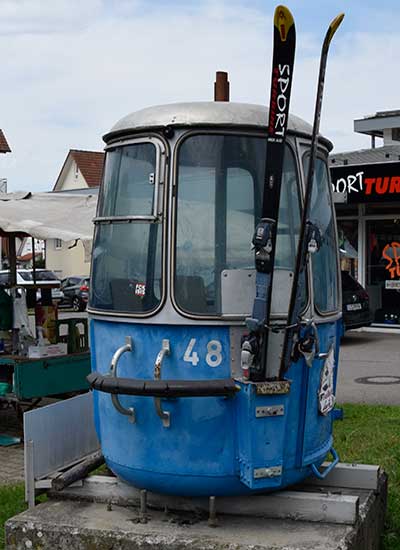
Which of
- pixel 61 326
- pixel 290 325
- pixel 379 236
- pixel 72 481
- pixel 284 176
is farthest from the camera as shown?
pixel 379 236

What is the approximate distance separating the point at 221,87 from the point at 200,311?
5.15 ft

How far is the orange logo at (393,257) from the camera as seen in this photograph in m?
19.0

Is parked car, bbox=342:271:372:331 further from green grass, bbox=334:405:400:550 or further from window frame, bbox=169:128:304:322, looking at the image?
window frame, bbox=169:128:304:322

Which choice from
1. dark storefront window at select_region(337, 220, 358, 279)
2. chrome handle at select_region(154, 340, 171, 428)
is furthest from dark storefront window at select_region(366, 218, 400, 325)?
chrome handle at select_region(154, 340, 171, 428)

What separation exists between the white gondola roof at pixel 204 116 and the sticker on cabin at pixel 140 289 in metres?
0.85

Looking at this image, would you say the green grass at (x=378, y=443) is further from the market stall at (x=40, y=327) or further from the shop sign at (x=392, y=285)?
the shop sign at (x=392, y=285)

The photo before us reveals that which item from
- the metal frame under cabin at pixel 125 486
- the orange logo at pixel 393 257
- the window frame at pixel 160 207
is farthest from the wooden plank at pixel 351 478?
the orange logo at pixel 393 257

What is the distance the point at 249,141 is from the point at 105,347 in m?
1.38

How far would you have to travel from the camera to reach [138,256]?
4609mm

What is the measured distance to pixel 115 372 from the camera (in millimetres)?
4562

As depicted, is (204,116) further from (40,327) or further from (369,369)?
(369,369)

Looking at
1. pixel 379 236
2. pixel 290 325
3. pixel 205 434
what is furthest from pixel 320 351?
pixel 379 236

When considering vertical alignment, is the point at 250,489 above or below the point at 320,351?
below

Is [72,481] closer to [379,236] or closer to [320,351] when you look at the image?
[320,351]
